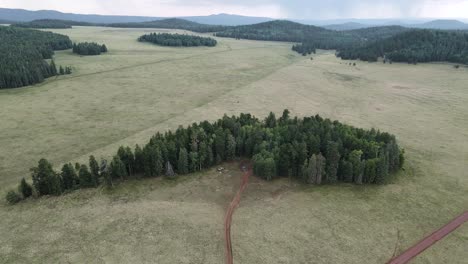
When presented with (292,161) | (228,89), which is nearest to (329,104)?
(228,89)

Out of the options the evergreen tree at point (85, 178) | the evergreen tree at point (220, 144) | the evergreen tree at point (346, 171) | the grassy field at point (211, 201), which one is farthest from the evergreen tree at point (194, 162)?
the evergreen tree at point (346, 171)

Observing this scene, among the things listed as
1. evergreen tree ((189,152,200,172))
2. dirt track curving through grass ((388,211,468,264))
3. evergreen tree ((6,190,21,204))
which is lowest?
evergreen tree ((6,190,21,204))

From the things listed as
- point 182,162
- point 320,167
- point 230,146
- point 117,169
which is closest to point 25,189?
point 117,169

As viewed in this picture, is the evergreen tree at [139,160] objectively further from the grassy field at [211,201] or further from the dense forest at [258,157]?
the grassy field at [211,201]

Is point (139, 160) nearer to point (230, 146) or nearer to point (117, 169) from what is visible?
point (117, 169)

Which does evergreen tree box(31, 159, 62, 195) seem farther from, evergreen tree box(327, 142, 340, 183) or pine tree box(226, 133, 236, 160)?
evergreen tree box(327, 142, 340, 183)

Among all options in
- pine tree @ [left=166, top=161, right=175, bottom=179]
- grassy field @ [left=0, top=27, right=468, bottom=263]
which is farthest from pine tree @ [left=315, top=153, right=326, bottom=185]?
pine tree @ [left=166, top=161, right=175, bottom=179]
